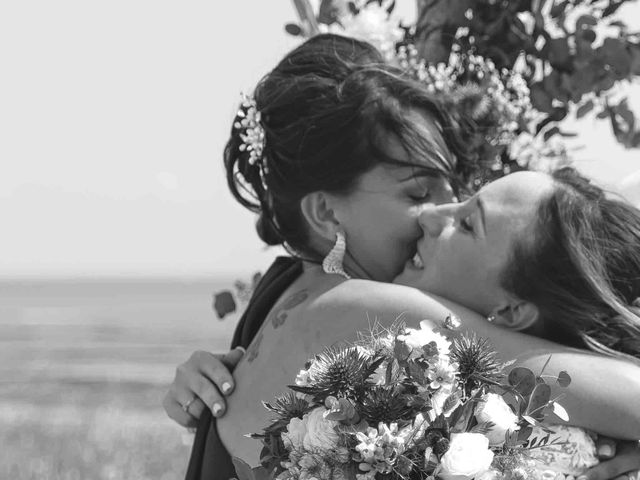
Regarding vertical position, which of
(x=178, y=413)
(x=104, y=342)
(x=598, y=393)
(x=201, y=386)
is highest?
(x=598, y=393)

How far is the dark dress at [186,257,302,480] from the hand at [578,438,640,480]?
121cm

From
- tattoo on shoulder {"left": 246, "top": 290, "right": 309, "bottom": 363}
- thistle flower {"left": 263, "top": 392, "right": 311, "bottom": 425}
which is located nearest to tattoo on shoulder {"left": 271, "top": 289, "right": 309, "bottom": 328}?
tattoo on shoulder {"left": 246, "top": 290, "right": 309, "bottom": 363}

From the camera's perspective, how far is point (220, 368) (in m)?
3.99

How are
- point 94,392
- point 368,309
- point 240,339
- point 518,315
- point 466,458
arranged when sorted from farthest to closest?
point 94,392 → point 240,339 → point 518,315 → point 368,309 → point 466,458

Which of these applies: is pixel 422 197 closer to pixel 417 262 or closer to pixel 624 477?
pixel 417 262

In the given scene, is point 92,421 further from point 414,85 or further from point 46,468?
point 414,85

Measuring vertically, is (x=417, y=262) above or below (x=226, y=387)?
above

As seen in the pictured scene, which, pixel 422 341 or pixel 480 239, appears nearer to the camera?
pixel 422 341

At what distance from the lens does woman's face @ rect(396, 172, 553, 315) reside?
3.71 m

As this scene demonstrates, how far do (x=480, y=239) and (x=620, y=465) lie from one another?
0.85 metres

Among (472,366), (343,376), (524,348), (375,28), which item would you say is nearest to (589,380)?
(524,348)

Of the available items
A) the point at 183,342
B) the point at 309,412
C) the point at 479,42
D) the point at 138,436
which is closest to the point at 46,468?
the point at 138,436

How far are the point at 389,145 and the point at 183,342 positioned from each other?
27285 millimetres

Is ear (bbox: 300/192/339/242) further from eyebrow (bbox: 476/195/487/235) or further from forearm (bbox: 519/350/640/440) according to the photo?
forearm (bbox: 519/350/640/440)
